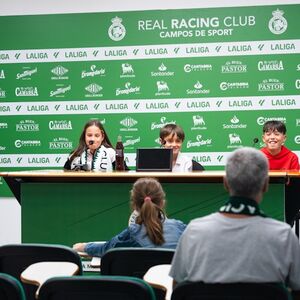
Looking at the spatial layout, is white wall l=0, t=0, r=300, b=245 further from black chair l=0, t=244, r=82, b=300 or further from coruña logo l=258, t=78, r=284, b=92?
black chair l=0, t=244, r=82, b=300

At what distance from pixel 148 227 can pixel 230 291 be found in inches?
53.0

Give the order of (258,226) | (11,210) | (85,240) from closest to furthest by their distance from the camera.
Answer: (258,226)
(85,240)
(11,210)

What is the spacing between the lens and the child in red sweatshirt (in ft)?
17.2

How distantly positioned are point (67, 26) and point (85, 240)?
3098 mm

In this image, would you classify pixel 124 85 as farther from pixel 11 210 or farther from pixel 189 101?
pixel 11 210

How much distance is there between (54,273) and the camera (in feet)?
7.84

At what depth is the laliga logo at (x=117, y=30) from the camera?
6496 mm

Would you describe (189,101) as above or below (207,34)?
below

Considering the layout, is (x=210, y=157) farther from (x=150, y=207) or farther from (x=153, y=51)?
(x=150, y=207)

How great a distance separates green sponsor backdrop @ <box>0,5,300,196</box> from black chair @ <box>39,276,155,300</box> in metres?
4.45

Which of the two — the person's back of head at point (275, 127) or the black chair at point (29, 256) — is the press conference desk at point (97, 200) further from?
the black chair at point (29, 256)

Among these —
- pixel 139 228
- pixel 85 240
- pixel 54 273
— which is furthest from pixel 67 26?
pixel 54 273

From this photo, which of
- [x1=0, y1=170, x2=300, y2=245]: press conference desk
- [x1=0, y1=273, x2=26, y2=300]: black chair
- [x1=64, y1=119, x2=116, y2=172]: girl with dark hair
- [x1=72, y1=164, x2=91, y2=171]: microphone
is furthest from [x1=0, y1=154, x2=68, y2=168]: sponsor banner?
[x1=0, y1=273, x2=26, y2=300]: black chair

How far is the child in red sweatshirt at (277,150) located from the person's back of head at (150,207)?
7.13 feet
